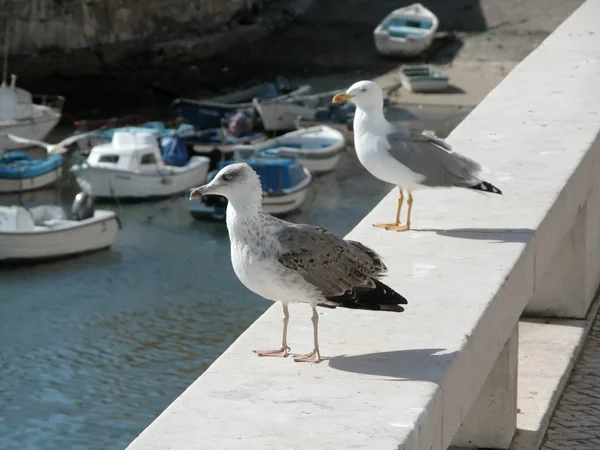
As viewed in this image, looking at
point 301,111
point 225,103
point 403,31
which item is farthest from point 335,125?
point 403,31

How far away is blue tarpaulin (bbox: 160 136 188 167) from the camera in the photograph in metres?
29.8

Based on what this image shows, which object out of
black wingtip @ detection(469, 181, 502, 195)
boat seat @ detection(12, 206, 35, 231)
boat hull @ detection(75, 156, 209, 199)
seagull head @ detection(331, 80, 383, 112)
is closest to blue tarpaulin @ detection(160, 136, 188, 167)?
boat hull @ detection(75, 156, 209, 199)

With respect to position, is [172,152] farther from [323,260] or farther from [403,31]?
[323,260]

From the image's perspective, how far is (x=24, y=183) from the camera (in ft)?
93.6

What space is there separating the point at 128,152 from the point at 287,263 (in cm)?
2426

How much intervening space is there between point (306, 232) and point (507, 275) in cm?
95

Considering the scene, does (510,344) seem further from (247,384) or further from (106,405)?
(106,405)

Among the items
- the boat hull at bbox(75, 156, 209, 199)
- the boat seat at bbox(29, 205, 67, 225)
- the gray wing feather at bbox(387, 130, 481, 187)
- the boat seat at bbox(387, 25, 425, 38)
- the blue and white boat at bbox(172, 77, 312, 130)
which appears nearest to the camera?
the gray wing feather at bbox(387, 130, 481, 187)

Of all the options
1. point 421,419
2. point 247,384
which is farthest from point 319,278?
point 421,419

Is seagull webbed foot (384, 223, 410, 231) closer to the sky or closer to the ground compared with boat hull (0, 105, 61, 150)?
closer to the sky

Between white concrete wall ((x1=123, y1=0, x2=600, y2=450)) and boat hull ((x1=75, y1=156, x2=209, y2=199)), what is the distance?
2063cm

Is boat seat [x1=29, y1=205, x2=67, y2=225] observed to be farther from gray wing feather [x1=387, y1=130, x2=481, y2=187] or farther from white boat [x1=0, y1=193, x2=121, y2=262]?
gray wing feather [x1=387, y1=130, x2=481, y2=187]

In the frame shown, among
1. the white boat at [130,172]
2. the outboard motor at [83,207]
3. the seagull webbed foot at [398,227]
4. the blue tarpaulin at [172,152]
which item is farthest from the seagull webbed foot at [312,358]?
the blue tarpaulin at [172,152]

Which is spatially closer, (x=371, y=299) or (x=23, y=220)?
(x=371, y=299)
